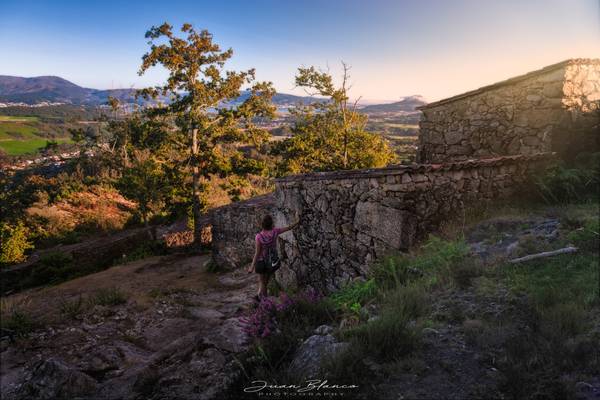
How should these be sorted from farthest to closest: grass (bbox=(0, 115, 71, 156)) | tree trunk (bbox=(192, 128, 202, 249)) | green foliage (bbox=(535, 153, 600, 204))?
grass (bbox=(0, 115, 71, 156))
tree trunk (bbox=(192, 128, 202, 249))
green foliage (bbox=(535, 153, 600, 204))

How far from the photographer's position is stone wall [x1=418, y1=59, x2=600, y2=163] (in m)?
7.42

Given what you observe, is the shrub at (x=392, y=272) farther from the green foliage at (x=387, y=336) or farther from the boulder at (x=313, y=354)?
the boulder at (x=313, y=354)

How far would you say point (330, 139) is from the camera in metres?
20.0

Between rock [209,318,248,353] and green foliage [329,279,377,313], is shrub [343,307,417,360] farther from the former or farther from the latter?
rock [209,318,248,353]

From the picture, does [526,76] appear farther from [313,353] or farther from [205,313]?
[205,313]

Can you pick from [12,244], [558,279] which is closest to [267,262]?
[558,279]

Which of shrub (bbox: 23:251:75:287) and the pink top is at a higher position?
the pink top

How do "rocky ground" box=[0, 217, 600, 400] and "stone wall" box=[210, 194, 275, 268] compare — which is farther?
"stone wall" box=[210, 194, 275, 268]

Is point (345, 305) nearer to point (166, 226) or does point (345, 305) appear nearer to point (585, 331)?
point (585, 331)

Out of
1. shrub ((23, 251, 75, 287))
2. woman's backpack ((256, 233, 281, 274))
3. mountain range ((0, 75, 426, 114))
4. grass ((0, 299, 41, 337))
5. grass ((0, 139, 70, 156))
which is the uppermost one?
mountain range ((0, 75, 426, 114))

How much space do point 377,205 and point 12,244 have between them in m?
20.0

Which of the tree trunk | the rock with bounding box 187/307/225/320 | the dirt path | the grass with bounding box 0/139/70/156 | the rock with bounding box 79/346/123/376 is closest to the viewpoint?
the dirt path

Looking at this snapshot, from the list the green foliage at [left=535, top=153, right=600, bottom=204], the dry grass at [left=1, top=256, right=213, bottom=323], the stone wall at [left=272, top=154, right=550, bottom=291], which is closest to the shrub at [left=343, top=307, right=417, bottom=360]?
the stone wall at [left=272, top=154, right=550, bottom=291]

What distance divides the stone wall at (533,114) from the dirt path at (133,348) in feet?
24.7
